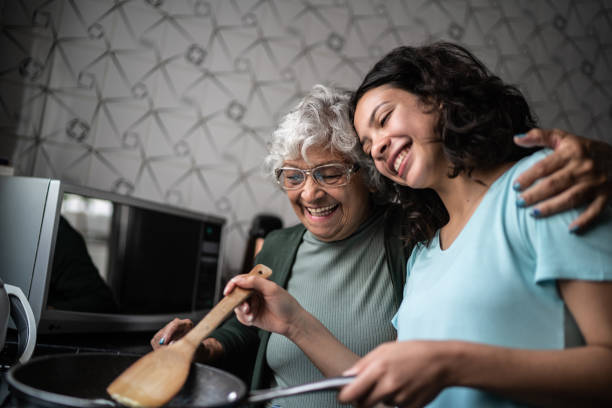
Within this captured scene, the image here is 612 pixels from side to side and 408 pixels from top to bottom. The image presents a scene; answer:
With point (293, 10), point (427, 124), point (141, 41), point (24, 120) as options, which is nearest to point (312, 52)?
point (293, 10)

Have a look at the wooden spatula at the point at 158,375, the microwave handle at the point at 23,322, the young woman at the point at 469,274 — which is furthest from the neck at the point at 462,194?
the microwave handle at the point at 23,322

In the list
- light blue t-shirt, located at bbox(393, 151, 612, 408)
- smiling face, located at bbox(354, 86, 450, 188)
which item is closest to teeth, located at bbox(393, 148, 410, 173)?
smiling face, located at bbox(354, 86, 450, 188)

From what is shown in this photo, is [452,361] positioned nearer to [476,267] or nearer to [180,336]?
[476,267]

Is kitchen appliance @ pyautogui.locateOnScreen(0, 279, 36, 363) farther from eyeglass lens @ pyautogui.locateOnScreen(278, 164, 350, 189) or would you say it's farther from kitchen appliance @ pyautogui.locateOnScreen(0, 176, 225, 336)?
A: eyeglass lens @ pyautogui.locateOnScreen(278, 164, 350, 189)

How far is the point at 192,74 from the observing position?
1644 mm

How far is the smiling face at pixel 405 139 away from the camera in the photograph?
754 mm

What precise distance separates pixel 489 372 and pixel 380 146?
1.37 feet

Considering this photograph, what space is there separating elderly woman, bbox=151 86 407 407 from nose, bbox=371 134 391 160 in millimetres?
238

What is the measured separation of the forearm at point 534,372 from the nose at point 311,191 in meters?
0.59

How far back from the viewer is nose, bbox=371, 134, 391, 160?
78 centimetres

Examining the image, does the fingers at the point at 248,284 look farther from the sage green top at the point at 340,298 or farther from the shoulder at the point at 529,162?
the shoulder at the point at 529,162

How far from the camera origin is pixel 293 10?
1777 mm

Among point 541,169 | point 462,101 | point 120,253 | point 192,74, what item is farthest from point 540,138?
point 192,74

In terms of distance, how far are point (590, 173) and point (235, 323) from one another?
0.84 m
